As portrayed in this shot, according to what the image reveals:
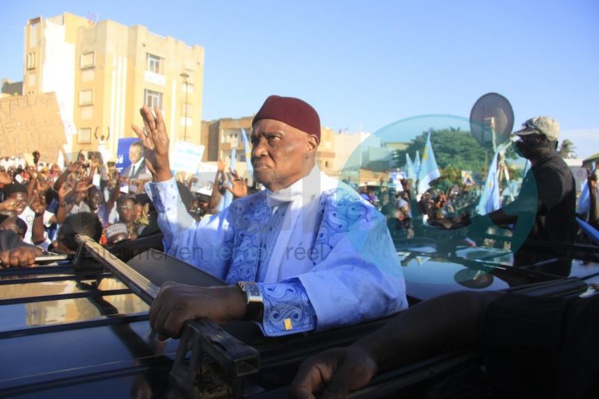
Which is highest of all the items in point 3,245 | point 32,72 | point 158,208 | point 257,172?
point 32,72

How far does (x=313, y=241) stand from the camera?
1940mm

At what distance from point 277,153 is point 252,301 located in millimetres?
932

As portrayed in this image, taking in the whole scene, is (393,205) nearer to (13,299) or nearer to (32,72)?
(13,299)

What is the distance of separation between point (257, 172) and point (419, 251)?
38.9 inches

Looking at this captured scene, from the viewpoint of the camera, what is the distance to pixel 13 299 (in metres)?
1.78

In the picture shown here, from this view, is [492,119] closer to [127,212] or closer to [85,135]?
[127,212]

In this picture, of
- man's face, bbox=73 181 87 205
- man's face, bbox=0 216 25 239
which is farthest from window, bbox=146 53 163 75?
man's face, bbox=0 216 25 239

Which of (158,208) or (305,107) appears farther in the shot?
(158,208)

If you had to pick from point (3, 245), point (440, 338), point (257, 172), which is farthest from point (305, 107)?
point (3, 245)

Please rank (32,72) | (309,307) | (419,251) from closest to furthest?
(309,307), (419,251), (32,72)

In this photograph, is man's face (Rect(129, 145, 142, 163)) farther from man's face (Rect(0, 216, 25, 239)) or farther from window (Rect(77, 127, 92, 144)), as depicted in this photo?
window (Rect(77, 127, 92, 144))

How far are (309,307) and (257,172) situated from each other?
873 mm

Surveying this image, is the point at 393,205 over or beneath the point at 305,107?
beneath

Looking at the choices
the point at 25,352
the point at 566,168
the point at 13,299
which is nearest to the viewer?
the point at 25,352
